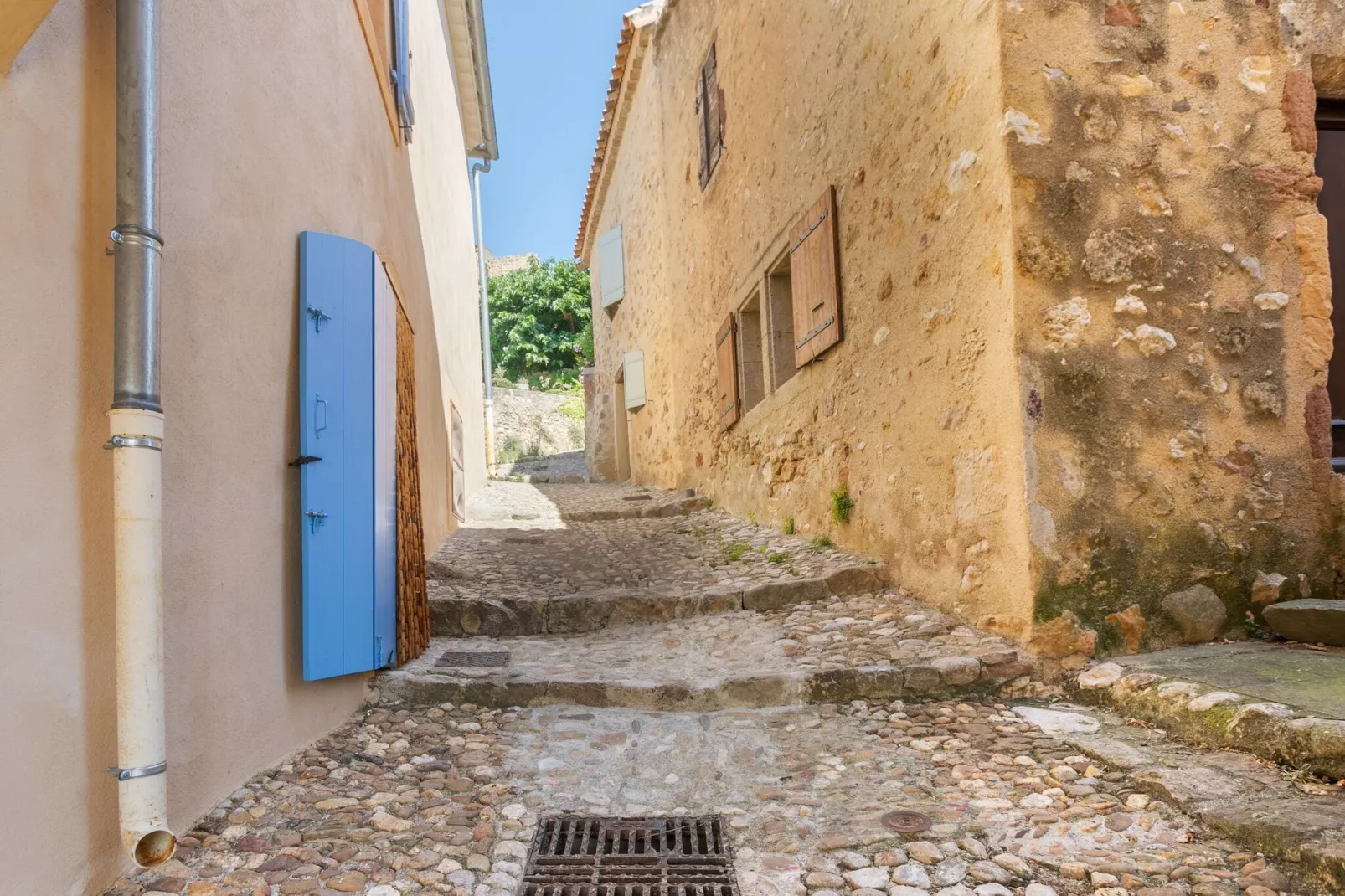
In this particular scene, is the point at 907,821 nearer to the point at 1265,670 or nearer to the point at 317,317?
the point at 1265,670

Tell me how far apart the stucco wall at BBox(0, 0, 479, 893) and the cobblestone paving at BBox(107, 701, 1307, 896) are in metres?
0.23

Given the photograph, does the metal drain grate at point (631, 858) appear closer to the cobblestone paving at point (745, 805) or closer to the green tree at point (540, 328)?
the cobblestone paving at point (745, 805)

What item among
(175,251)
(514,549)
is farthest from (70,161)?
(514,549)

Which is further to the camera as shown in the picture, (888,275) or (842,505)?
(842,505)

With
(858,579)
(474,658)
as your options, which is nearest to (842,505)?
(858,579)

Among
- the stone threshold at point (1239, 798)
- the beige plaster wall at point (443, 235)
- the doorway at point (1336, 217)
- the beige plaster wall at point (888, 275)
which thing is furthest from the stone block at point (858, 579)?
the beige plaster wall at point (443, 235)

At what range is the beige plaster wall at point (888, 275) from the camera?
137 inches

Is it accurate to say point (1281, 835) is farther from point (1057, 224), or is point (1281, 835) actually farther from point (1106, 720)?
point (1057, 224)

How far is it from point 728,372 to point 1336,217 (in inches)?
172

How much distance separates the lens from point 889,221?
4355 mm

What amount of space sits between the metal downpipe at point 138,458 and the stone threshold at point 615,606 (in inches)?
96.5

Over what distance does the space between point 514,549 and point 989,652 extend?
13.2 feet

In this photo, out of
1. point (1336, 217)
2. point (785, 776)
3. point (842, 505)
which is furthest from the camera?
point (842, 505)

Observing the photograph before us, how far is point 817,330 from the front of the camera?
530 centimetres
